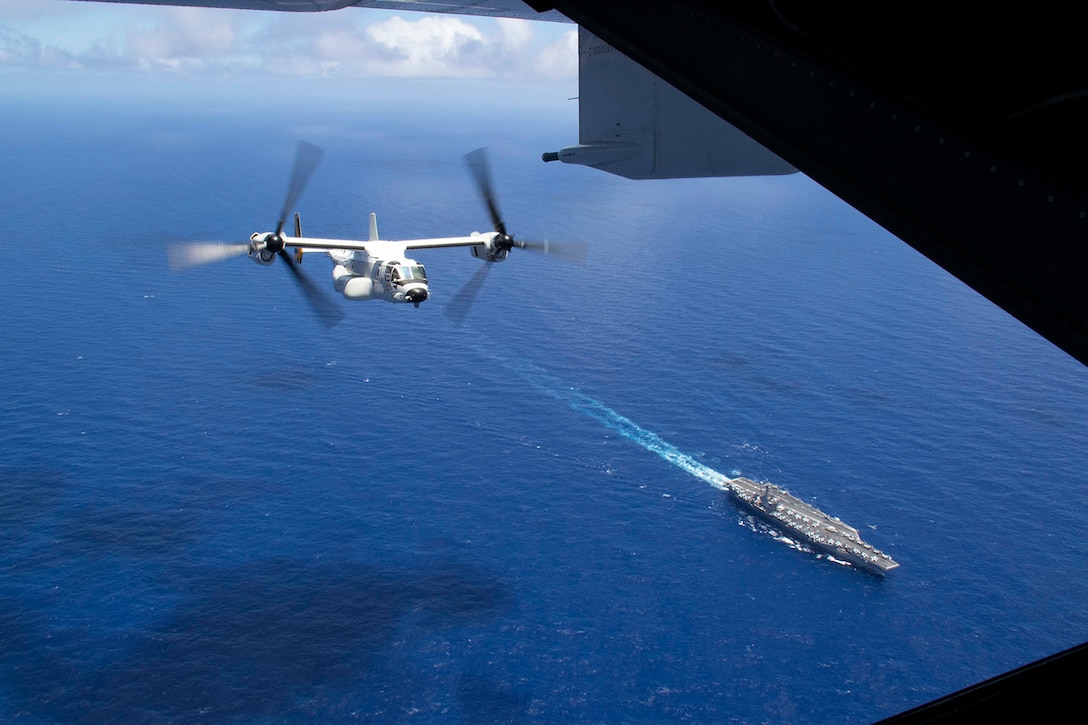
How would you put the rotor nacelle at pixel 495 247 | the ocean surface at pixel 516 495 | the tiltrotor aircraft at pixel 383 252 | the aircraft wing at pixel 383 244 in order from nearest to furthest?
the tiltrotor aircraft at pixel 383 252, the aircraft wing at pixel 383 244, the rotor nacelle at pixel 495 247, the ocean surface at pixel 516 495

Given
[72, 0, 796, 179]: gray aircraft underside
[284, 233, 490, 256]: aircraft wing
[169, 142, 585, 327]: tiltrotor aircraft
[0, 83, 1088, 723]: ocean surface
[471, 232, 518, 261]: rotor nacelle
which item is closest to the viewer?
[72, 0, 796, 179]: gray aircraft underside

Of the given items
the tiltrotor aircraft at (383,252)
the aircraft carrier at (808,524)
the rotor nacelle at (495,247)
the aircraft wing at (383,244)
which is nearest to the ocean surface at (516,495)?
the aircraft carrier at (808,524)

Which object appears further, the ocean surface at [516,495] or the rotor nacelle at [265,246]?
the ocean surface at [516,495]

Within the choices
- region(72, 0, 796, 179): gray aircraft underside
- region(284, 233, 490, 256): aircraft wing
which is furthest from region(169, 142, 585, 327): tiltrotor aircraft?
region(72, 0, 796, 179): gray aircraft underside

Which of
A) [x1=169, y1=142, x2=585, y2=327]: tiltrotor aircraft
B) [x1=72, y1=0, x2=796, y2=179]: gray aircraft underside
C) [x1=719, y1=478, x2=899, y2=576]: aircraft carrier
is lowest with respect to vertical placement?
[x1=719, y1=478, x2=899, y2=576]: aircraft carrier

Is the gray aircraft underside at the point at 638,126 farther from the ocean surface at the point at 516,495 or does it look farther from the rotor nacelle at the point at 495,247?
the ocean surface at the point at 516,495

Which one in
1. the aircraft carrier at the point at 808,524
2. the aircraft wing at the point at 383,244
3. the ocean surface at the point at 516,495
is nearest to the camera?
the aircraft wing at the point at 383,244

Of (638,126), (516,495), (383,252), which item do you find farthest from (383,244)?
(516,495)

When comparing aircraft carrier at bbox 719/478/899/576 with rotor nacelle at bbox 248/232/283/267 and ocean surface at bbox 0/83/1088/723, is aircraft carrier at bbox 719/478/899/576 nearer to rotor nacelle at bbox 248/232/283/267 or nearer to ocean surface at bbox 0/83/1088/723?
ocean surface at bbox 0/83/1088/723
